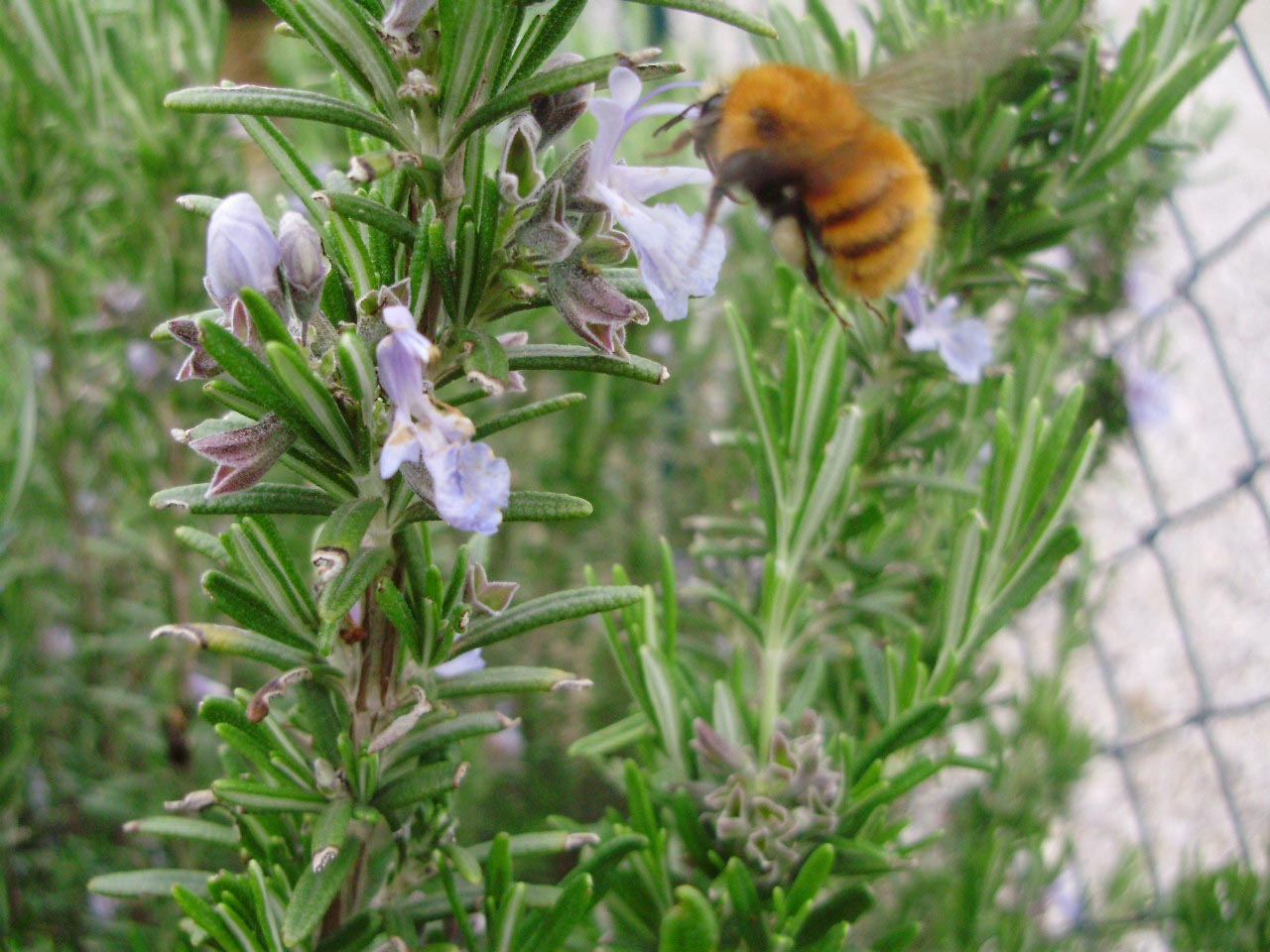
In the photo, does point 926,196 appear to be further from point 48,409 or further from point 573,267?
point 48,409

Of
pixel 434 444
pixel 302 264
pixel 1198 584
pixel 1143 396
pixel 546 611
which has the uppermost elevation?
pixel 302 264

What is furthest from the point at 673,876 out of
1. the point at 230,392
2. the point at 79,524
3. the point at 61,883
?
the point at 79,524


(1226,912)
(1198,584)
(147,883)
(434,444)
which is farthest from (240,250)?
(1198,584)

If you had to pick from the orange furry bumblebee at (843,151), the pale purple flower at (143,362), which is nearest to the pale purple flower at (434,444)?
the orange furry bumblebee at (843,151)

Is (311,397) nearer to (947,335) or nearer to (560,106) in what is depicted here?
(560,106)

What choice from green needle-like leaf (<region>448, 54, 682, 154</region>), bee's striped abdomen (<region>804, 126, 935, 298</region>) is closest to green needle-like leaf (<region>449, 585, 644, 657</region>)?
green needle-like leaf (<region>448, 54, 682, 154</region>)

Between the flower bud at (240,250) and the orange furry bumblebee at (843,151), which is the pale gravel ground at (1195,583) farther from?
the flower bud at (240,250)
